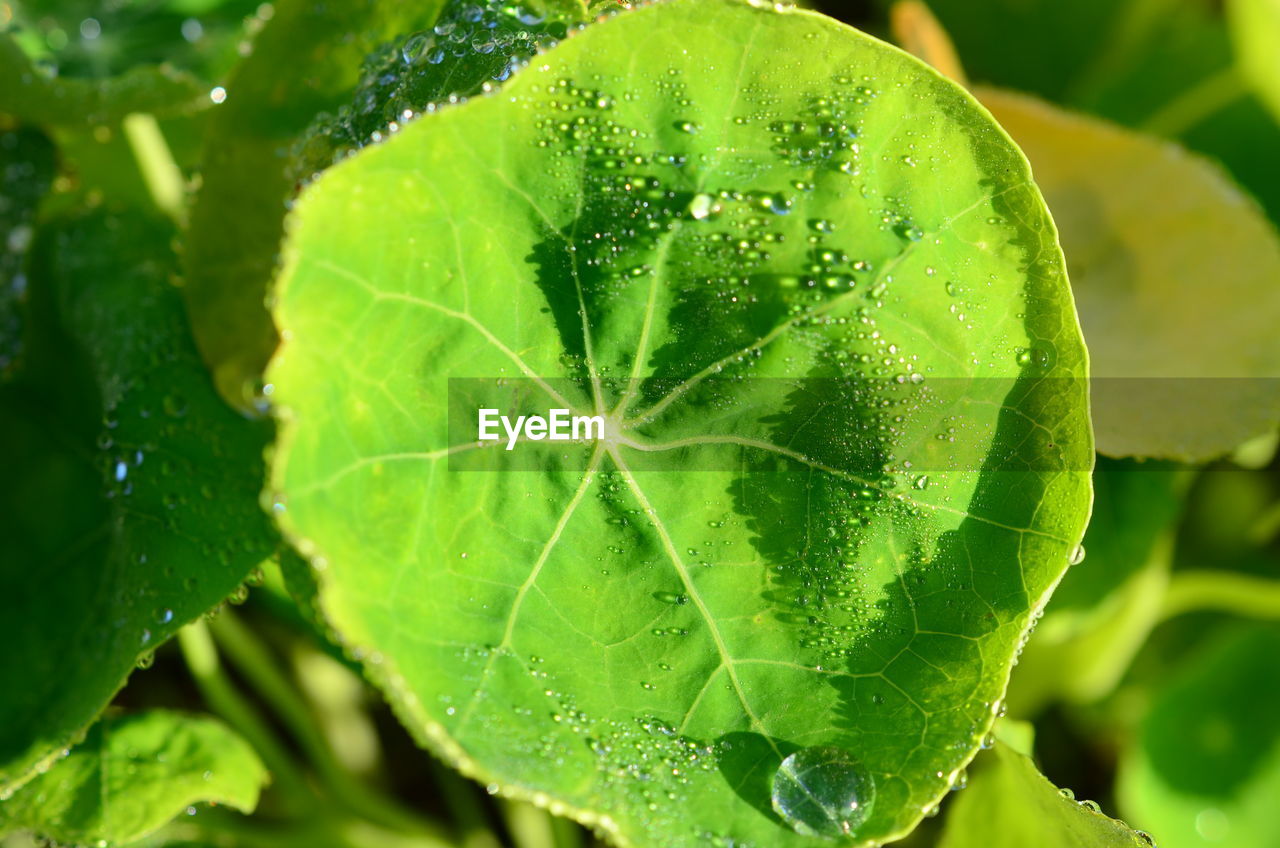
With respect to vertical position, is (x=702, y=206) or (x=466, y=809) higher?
(x=702, y=206)

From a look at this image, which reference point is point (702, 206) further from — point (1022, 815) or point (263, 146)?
point (1022, 815)

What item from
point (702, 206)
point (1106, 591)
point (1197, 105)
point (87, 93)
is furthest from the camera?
point (1197, 105)

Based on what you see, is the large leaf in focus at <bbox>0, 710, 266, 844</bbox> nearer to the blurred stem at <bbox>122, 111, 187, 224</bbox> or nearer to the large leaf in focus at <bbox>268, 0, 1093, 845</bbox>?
the large leaf in focus at <bbox>268, 0, 1093, 845</bbox>

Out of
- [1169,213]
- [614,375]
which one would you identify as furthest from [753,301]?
[1169,213]

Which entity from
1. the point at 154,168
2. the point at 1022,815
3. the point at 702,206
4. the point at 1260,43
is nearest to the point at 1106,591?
the point at 1022,815

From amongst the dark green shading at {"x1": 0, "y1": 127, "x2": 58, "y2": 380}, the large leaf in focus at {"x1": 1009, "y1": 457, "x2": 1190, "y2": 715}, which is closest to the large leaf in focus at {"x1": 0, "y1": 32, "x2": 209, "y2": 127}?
the dark green shading at {"x1": 0, "y1": 127, "x2": 58, "y2": 380}

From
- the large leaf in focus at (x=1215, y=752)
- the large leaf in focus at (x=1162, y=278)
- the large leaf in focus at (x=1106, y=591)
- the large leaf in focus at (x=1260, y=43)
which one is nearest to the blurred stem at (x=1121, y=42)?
the large leaf in focus at (x=1260, y=43)
